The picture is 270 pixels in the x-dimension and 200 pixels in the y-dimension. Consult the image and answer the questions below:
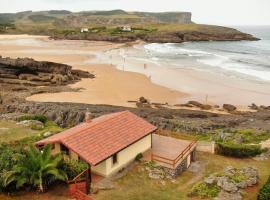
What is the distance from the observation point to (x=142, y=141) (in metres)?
23.7

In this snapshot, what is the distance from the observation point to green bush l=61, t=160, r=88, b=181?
19.4 metres

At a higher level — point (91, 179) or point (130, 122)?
point (130, 122)

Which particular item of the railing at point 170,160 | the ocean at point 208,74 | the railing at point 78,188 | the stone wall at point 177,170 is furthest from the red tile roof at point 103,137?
the ocean at point 208,74

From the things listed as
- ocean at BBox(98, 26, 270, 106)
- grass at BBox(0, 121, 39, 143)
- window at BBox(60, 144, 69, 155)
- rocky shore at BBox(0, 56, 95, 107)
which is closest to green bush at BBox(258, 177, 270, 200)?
window at BBox(60, 144, 69, 155)

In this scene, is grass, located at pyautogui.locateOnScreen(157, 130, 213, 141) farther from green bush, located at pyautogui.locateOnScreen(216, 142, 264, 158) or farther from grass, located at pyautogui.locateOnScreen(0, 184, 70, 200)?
grass, located at pyautogui.locateOnScreen(0, 184, 70, 200)

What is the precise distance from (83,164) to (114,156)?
2171 millimetres

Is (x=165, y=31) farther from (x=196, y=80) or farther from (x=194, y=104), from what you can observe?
(x=194, y=104)

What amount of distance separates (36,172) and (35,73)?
130 feet

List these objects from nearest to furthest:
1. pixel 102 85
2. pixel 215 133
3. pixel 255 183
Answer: pixel 255 183 → pixel 215 133 → pixel 102 85

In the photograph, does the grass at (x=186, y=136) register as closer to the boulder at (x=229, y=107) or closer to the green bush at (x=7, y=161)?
the boulder at (x=229, y=107)

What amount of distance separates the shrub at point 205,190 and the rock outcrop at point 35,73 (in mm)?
36037

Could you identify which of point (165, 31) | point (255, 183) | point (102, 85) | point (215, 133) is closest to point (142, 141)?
point (255, 183)

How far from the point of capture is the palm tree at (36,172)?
59.9 feet

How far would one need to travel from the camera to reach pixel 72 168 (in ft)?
64.1
